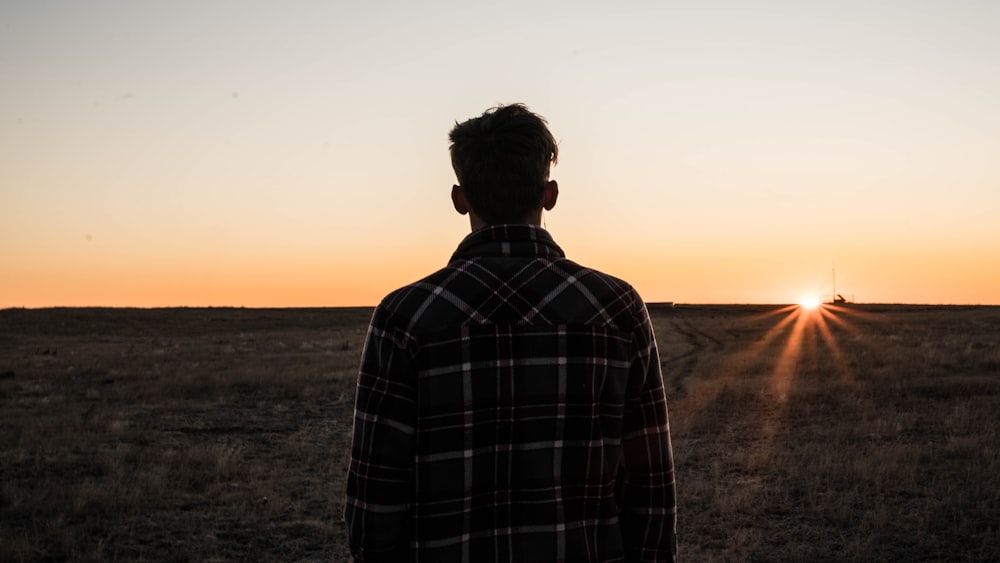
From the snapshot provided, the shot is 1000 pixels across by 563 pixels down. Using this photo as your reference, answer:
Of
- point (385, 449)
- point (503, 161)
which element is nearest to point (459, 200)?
point (503, 161)

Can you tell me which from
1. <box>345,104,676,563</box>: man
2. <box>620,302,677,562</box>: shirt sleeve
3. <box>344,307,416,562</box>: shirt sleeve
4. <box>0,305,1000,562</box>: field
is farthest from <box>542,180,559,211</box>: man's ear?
<box>0,305,1000,562</box>: field

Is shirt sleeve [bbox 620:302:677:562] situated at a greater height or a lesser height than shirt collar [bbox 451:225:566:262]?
lesser

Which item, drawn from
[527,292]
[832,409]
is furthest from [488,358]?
[832,409]

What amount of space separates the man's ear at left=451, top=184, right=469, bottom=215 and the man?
4 cm

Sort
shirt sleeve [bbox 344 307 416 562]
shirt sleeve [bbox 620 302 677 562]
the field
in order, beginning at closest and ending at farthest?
shirt sleeve [bbox 344 307 416 562] < shirt sleeve [bbox 620 302 677 562] < the field

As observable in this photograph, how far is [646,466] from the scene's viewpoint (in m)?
2.10

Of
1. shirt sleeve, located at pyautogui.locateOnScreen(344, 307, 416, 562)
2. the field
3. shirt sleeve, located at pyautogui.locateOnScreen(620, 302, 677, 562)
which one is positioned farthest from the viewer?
the field

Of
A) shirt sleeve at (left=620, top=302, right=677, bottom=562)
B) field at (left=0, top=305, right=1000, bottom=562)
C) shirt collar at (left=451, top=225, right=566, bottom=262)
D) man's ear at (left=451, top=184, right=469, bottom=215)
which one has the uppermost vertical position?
man's ear at (left=451, top=184, right=469, bottom=215)

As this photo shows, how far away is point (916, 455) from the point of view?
9609mm

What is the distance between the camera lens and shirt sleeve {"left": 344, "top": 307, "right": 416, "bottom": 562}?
1930mm

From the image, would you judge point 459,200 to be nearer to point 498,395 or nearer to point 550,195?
point 550,195

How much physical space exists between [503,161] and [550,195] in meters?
0.19

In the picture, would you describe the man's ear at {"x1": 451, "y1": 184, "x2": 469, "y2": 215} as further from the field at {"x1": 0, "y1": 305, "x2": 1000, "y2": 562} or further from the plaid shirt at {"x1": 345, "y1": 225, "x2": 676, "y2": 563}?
the field at {"x1": 0, "y1": 305, "x2": 1000, "y2": 562}

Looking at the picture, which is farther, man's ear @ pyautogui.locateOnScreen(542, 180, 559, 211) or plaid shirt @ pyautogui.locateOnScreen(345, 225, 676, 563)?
man's ear @ pyautogui.locateOnScreen(542, 180, 559, 211)
